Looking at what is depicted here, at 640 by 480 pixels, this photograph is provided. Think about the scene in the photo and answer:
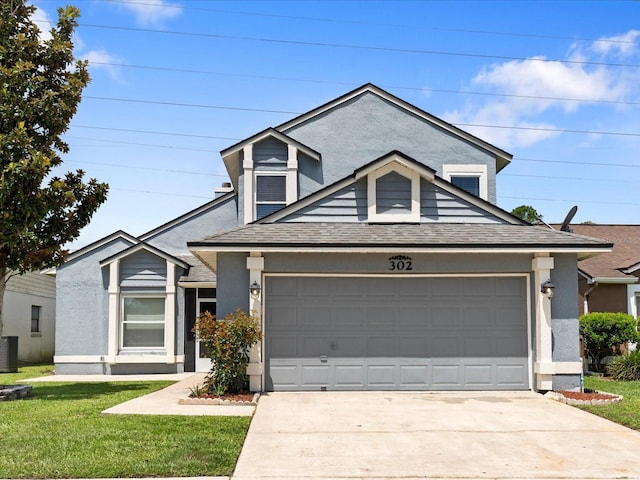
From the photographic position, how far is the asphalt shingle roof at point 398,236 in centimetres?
1332

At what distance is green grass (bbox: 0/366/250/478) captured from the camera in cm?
750

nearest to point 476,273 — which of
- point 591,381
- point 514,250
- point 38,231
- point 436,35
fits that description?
point 514,250

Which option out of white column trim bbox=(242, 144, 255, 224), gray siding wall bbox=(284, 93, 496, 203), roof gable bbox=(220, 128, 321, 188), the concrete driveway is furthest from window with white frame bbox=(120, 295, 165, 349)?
the concrete driveway

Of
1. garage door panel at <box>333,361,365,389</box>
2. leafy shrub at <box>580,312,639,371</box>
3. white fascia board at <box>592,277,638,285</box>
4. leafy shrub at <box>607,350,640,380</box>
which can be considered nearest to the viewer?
garage door panel at <box>333,361,365,389</box>

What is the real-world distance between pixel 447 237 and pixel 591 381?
6251mm

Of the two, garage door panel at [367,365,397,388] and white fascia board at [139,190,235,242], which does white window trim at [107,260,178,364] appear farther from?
garage door panel at [367,365,397,388]

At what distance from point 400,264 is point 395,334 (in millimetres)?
1479

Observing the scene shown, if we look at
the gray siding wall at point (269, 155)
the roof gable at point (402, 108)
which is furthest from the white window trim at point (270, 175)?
the roof gable at point (402, 108)

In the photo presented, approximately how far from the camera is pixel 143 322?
801 inches

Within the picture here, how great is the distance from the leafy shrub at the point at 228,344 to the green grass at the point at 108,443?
2.02 meters

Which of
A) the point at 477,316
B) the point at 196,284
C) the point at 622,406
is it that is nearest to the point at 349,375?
the point at 477,316

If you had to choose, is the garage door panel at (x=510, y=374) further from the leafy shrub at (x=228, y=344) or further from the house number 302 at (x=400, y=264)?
the leafy shrub at (x=228, y=344)

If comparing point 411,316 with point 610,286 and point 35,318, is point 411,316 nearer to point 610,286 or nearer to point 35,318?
point 610,286

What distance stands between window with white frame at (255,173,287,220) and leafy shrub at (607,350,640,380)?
32.4ft
